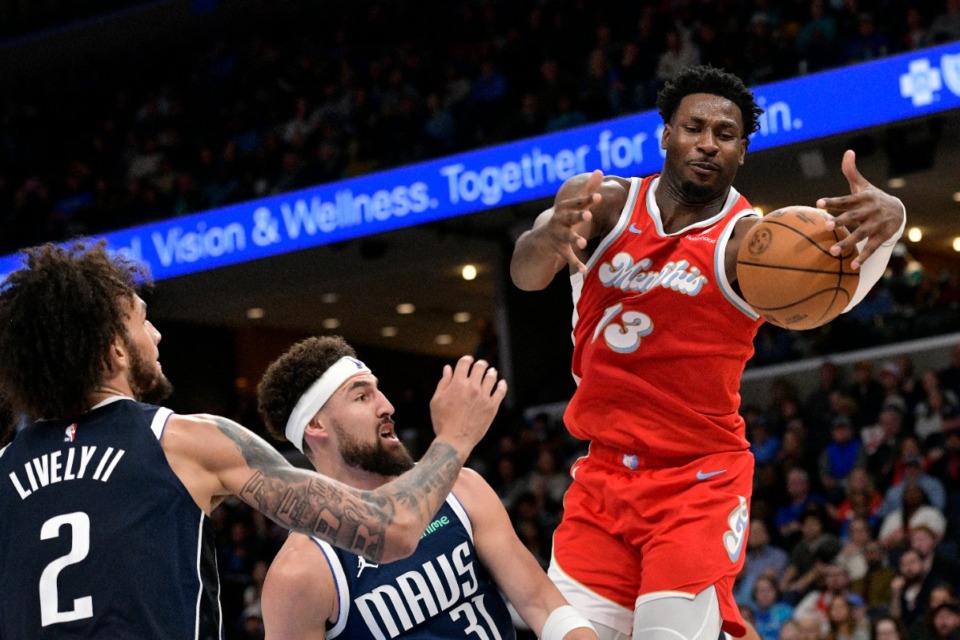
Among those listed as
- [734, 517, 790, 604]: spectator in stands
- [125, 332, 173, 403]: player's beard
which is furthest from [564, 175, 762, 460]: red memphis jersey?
[734, 517, 790, 604]: spectator in stands

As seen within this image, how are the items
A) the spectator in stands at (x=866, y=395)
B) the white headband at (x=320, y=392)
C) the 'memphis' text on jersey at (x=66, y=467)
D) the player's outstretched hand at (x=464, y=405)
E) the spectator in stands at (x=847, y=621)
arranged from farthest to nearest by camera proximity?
the spectator in stands at (x=866, y=395) < the spectator in stands at (x=847, y=621) < the white headband at (x=320, y=392) < the player's outstretched hand at (x=464, y=405) < the 'memphis' text on jersey at (x=66, y=467)

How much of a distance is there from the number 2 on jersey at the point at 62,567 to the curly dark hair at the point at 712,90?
235 centimetres

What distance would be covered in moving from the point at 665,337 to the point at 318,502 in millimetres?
1533

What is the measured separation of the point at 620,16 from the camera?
15.6 m

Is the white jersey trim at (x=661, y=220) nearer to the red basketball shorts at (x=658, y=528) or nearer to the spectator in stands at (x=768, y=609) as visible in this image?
the red basketball shorts at (x=658, y=528)

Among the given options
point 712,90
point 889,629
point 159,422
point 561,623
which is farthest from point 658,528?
point 889,629

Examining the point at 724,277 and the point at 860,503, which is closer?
the point at 724,277

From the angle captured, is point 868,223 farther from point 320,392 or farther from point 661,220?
point 320,392

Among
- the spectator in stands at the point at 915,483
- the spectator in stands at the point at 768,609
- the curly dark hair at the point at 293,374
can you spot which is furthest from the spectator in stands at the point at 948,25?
the curly dark hair at the point at 293,374

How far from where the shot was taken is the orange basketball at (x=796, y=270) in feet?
13.0

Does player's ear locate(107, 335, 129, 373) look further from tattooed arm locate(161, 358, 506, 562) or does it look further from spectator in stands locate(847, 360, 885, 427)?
spectator in stands locate(847, 360, 885, 427)

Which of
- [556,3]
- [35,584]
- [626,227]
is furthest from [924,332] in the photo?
[35,584]

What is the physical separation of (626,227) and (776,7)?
34.3 feet

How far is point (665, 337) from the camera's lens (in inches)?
165
